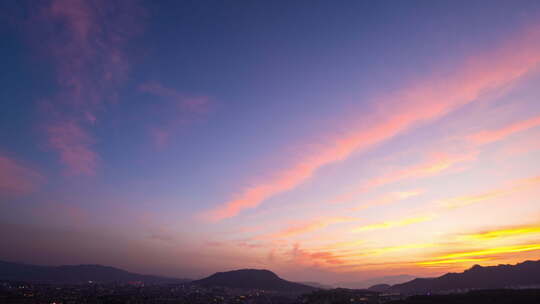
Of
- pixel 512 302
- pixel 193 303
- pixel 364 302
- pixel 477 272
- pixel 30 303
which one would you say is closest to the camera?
pixel 512 302

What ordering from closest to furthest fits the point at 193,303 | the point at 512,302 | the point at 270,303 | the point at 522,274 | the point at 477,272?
the point at 512,302
the point at 193,303
the point at 270,303
the point at 522,274
the point at 477,272

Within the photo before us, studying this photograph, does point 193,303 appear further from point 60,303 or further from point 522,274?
point 522,274

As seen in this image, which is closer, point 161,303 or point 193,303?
point 161,303

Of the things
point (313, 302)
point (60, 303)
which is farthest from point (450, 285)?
point (60, 303)

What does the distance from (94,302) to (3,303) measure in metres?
23.2

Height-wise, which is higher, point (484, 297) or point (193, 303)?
point (484, 297)

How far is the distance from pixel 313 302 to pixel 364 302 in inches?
→ 662

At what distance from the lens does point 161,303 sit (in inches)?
4471

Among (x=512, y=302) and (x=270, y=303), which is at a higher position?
(x=512, y=302)

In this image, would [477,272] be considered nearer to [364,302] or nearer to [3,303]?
[364,302]

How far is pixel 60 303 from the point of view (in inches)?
4102

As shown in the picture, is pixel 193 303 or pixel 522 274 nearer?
pixel 193 303

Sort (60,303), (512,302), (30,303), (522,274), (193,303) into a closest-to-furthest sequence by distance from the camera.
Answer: (512,302), (30,303), (60,303), (193,303), (522,274)

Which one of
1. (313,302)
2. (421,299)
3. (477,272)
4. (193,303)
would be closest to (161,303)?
(193,303)
